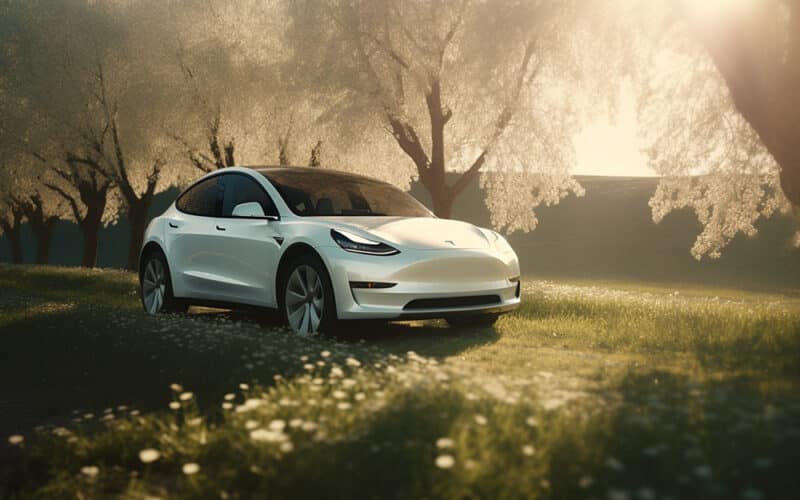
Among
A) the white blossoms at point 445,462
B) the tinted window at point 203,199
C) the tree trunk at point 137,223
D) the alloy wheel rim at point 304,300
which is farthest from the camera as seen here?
the tree trunk at point 137,223

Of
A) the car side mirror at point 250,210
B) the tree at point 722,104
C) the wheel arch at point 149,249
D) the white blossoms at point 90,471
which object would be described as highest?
the tree at point 722,104

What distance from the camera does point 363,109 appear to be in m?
18.9

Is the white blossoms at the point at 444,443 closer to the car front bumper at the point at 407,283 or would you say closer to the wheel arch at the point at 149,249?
the car front bumper at the point at 407,283

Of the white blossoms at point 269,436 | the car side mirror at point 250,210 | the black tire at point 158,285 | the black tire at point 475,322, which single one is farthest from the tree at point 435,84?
the white blossoms at point 269,436

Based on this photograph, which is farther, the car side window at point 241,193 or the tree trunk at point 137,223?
the tree trunk at point 137,223

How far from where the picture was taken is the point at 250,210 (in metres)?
8.73

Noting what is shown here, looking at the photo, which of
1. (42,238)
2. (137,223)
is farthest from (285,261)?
(42,238)

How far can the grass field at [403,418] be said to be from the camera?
12.1 ft

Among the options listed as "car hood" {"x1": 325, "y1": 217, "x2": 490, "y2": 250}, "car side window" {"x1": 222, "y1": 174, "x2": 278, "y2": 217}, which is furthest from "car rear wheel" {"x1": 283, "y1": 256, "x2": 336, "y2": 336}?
"car side window" {"x1": 222, "y1": 174, "x2": 278, "y2": 217}

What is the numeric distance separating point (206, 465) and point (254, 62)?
1987 cm

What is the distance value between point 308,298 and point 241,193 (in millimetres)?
2120

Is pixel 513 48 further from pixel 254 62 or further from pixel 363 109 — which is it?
pixel 254 62

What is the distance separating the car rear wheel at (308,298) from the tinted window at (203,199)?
2.05 metres

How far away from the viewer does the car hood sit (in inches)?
317
